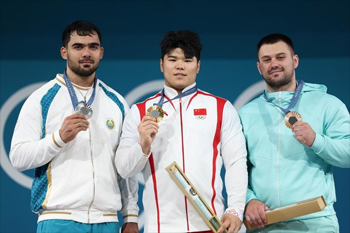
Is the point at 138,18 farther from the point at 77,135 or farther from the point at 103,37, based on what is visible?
the point at 77,135

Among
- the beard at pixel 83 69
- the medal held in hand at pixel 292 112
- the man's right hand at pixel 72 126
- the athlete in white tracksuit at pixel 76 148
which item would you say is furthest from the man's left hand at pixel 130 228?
the medal held in hand at pixel 292 112

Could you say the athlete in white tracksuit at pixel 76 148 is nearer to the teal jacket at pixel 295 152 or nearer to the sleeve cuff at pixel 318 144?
the teal jacket at pixel 295 152

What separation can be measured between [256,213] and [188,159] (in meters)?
0.45

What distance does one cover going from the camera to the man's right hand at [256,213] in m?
2.95

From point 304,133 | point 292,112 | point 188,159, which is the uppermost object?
point 292,112

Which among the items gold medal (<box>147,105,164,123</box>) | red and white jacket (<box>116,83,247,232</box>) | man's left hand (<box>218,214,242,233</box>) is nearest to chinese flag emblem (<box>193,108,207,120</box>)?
red and white jacket (<box>116,83,247,232</box>)

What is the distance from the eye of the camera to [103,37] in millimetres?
4426

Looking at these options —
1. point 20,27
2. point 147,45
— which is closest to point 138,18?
point 147,45

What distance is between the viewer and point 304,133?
2.90 meters

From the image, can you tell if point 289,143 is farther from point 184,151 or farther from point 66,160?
point 66,160

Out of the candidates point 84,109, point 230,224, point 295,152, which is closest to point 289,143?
point 295,152

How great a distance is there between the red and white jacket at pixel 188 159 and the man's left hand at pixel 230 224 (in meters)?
0.05

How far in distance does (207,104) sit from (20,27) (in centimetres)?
202

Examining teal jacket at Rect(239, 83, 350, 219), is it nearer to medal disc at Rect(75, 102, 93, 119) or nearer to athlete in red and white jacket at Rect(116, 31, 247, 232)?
athlete in red and white jacket at Rect(116, 31, 247, 232)
